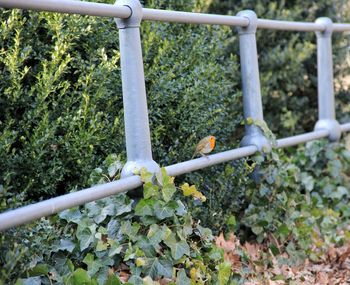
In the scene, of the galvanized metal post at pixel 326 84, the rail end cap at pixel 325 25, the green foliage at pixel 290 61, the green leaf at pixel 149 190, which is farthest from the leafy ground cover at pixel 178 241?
the green foliage at pixel 290 61

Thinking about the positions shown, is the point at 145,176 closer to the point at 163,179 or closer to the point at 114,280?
the point at 163,179

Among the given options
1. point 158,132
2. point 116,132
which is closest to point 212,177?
point 158,132

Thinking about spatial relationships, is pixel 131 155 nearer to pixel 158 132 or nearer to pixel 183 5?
pixel 158 132

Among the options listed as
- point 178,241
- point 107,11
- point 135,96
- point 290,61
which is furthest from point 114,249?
point 290,61

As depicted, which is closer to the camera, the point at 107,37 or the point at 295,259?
the point at 107,37

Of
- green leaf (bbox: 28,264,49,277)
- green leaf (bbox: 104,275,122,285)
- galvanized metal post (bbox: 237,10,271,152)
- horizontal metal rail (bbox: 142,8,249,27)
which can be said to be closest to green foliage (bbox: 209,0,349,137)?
galvanized metal post (bbox: 237,10,271,152)

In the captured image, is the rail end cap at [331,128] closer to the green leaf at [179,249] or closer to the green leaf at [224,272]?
the green leaf at [224,272]

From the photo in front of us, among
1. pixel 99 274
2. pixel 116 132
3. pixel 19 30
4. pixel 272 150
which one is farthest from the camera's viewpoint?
pixel 272 150

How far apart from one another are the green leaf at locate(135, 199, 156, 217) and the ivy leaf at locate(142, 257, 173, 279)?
0.18 meters

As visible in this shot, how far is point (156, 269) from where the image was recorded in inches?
105

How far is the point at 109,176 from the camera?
2.95 m

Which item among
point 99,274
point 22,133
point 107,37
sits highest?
point 107,37

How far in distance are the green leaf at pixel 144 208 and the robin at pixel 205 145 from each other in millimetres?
544

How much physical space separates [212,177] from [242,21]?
0.84m
